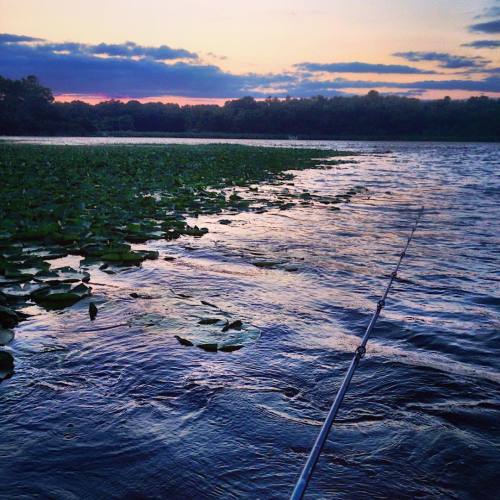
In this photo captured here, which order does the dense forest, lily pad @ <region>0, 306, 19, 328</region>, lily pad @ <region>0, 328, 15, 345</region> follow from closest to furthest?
1. lily pad @ <region>0, 328, 15, 345</region>
2. lily pad @ <region>0, 306, 19, 328</region>
3. the dense forest

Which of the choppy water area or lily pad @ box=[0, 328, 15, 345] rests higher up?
lily pad @ box=[0, 328, 15, 345]

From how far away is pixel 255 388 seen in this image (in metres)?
2.84

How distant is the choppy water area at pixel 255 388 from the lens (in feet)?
6.75

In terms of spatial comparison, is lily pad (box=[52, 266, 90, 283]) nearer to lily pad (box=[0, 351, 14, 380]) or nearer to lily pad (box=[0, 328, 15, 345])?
lily pad (box=[0, 328, 15, 345])

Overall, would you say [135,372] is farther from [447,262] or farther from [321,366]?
[447,262]

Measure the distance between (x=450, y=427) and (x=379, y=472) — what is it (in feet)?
2.02

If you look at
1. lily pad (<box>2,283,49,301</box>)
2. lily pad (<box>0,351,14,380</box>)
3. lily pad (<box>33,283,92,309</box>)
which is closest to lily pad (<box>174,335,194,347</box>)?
lily pad (<box>0,351,14,380</box>)

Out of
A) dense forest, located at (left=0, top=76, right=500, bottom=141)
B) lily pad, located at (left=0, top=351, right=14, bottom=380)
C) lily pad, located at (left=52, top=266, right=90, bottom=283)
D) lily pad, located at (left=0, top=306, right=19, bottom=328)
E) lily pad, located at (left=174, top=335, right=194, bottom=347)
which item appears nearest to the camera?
lily pad, located at (left=0, top=351, right=14, bottom=380)

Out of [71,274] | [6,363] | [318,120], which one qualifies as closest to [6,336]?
[6,363]

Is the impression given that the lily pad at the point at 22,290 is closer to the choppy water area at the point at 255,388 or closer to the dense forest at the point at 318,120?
the choppy water area at the point at 255,388

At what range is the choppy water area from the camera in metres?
2.06

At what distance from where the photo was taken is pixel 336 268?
5918 millimetres

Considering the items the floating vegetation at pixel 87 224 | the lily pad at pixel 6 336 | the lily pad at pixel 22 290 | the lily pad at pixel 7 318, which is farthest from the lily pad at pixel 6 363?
the lily pad at pixel 22 290

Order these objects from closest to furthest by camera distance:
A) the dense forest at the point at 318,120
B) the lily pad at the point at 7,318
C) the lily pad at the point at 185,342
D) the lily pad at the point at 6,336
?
the lily pad at the point at 6,336
the lily pad at the point at 185,342
the lily pad at the point at 7,318
the dense forest at the point at 318,120
